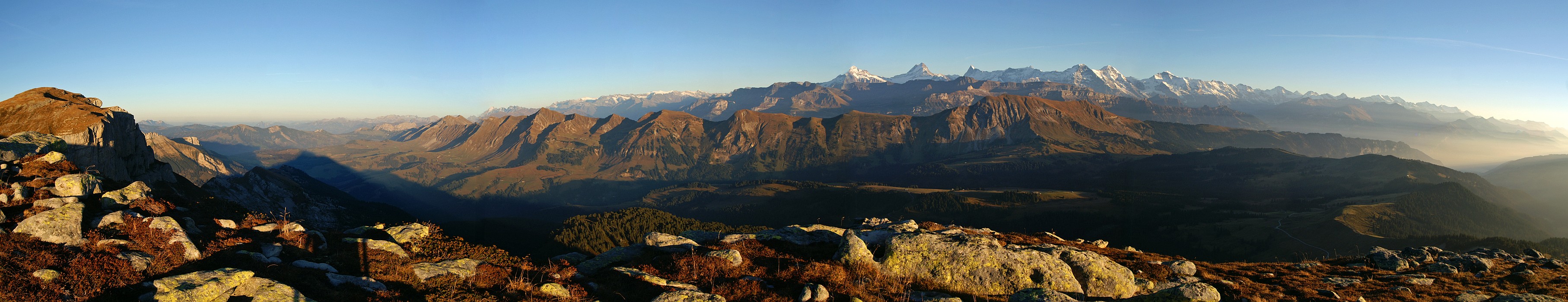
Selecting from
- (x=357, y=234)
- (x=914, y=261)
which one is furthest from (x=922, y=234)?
(x=357, y=234)

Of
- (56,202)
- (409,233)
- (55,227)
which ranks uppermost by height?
(56,202)

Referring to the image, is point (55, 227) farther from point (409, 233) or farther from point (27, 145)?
point (27, 145)

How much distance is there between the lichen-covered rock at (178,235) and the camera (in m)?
18.6

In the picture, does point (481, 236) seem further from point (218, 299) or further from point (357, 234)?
point (218, 299)

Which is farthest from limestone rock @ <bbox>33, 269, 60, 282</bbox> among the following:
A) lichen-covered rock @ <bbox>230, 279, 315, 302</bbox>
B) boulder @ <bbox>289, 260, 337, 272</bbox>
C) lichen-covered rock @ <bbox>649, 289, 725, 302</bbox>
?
lichen-covered rock @ <bbox>649, 289, 725, 302</bbox>

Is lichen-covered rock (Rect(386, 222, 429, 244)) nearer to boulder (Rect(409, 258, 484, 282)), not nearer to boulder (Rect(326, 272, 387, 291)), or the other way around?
boulder (Rect(409, 258, 484, 282))

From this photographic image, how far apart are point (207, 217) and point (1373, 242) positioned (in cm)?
21231

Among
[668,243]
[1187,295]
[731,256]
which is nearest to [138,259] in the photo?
[668,243]

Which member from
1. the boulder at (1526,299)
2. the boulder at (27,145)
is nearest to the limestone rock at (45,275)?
the boulder at (27,145)

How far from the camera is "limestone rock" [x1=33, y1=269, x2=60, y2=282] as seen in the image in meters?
14.2

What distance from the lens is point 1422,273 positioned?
93.2 ft

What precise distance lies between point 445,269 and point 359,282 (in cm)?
277

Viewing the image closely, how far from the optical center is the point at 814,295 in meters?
18.1

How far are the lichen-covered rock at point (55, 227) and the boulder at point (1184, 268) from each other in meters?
44.6
